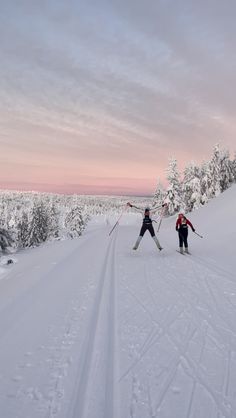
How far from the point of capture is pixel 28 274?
1118 cm

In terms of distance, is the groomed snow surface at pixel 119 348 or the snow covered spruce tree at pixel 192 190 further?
the snow covered spruce tree at pixel 192 190

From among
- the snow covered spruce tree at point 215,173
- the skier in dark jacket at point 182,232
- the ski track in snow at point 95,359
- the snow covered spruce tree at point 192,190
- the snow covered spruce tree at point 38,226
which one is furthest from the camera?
the snow covered spruce tree at point 215,173

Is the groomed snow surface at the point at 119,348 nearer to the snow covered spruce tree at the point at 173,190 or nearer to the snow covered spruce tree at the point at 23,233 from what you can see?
the snow covered spruce tree at the point at 173,190

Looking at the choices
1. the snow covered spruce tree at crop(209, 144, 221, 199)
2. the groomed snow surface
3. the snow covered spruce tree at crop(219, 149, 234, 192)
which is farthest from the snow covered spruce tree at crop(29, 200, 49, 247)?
the groomed snow surface

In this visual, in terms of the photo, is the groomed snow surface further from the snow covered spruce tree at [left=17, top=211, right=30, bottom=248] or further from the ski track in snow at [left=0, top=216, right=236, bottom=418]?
the snow covered spruce tree at [left=17, top=211, right=30, bottom=248]

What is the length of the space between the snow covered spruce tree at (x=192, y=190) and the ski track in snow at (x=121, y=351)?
48.4 metres

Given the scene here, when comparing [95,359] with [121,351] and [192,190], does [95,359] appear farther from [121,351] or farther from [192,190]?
[192,190]

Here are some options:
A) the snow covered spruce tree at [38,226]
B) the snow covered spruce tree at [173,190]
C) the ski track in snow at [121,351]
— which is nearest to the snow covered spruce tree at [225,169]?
the snow covered spruce tree at [173,190]

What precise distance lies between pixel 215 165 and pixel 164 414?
59.4m

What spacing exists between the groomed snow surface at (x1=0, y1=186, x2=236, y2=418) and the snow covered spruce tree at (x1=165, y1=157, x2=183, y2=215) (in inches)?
1948

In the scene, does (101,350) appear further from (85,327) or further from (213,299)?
(213,299)

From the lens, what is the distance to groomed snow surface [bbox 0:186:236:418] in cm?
338

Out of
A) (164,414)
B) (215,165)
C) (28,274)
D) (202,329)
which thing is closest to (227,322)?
(202,329)

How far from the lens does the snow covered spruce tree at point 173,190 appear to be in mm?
58406
